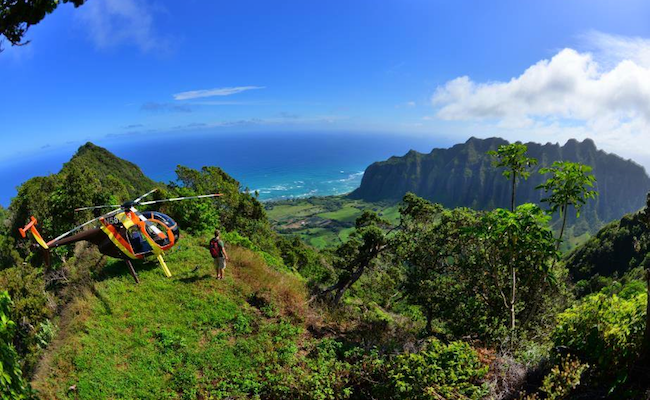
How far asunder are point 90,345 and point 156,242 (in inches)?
155

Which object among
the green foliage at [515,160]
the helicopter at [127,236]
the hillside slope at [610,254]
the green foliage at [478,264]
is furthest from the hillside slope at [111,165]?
the hillside slope at [610,254]

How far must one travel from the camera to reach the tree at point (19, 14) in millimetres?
9398

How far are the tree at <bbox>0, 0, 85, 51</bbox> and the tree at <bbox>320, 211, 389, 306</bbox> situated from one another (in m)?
14.3

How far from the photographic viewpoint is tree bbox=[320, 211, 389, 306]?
15667mm

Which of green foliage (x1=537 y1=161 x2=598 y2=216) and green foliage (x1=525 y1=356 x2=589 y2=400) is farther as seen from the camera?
green foliage (x1=537 y1=161 x2=598 y2=216)

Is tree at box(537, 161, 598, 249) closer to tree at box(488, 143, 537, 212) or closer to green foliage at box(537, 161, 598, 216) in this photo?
green foliage at box(537, 161, 598, 216)

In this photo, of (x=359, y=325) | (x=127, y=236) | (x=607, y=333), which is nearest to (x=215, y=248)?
(x=127, y=236)

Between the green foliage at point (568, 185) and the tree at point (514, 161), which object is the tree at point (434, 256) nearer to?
the tree at point (514, 161)

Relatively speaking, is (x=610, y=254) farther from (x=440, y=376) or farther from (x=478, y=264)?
(x=440, y=376)

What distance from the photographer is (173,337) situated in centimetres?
996

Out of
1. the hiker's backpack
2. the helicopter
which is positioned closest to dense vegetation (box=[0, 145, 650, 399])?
the helicopter

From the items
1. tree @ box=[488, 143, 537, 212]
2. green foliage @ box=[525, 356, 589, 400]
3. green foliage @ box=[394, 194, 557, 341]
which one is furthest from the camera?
tree @ box=[488, 143, 537, 212]

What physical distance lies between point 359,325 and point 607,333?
8.07 metres

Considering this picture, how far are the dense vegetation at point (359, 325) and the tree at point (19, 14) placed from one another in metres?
8.17
